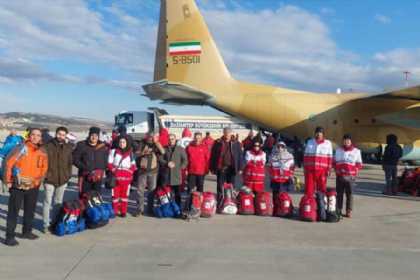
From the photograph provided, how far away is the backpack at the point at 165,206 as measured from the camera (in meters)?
8.11

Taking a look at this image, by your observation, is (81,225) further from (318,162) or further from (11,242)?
(318,162)

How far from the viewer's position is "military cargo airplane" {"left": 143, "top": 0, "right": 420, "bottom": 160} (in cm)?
1559

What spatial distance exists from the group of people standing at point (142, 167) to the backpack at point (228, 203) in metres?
0.31

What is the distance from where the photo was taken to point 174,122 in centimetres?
3628

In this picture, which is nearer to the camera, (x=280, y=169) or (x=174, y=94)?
(x=280, y=169)

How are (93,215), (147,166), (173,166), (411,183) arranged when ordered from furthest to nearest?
(411,183), (173,166), (147,166), (93,215)

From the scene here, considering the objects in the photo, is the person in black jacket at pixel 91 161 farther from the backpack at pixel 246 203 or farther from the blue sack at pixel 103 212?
the backpack at pixel 246 203

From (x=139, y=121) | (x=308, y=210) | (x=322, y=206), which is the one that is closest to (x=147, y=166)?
(x=308, y=210)

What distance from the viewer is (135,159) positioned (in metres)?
8.46

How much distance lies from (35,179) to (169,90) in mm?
9337

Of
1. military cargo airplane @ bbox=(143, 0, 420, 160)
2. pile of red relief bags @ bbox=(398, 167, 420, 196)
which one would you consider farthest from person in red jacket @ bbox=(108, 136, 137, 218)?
pile of red relief bags @ bbox=(398, 167, 420, 196)

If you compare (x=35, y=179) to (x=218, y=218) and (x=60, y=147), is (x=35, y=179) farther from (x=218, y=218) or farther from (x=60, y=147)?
(x=218, y=218)

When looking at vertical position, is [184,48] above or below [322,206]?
above

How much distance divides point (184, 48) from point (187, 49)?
120 millimetres
